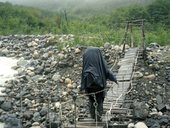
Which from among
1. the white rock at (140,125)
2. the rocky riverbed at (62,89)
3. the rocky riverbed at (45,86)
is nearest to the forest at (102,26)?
the rocky riverbed at (45,86)

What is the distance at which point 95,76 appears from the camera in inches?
311

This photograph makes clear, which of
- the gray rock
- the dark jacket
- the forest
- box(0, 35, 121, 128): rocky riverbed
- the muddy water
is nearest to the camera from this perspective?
the dark jacket

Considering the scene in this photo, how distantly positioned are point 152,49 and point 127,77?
3751 millimetres

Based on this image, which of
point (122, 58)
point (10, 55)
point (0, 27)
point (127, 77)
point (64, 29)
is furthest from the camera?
point (0, 27)

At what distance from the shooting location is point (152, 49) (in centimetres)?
1482

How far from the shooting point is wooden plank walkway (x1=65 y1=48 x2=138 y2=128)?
8117mm

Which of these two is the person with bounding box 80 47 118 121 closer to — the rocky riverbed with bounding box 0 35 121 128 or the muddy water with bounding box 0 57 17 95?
the rocky riverbed with bounding box 0 35 121 128

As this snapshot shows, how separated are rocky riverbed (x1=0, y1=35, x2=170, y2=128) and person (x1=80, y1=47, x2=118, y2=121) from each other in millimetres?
502

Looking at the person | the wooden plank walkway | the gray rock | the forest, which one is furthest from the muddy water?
the person

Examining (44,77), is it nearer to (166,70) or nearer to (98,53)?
(166,70)

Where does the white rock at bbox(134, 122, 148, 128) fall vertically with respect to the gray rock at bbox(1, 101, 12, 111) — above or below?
above

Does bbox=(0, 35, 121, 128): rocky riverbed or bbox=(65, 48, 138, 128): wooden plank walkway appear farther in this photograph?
bbox=(0, 35, 121, 128): rocky riverbed

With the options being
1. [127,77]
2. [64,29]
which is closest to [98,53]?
[127,77]

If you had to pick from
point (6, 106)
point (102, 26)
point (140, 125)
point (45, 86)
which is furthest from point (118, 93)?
point (102, 26)
